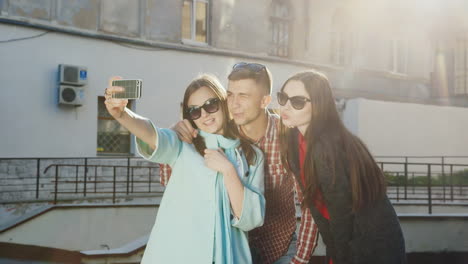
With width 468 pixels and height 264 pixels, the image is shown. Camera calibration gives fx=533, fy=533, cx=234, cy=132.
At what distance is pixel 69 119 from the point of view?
12.1 m

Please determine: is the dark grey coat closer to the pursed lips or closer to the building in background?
the pursed lips

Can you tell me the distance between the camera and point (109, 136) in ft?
42.9

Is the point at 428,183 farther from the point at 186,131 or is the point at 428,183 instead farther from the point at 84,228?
the point at 186,131

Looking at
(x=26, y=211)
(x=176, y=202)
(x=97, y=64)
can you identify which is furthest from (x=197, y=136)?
(x=97, y=64)

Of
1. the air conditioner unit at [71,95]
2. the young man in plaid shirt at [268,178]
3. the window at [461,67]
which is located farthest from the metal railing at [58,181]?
the window at [461,67]

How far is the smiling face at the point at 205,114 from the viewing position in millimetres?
2789

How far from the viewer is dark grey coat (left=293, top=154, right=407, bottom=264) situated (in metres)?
2.77

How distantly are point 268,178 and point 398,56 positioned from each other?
18290 mm

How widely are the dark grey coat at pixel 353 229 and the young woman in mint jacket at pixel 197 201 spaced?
1.28 ft

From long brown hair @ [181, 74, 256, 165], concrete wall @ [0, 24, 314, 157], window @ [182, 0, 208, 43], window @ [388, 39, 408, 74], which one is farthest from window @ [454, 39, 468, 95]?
long brown hair @ [181, 74, 256, 165]

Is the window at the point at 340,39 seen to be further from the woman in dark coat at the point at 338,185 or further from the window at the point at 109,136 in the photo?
the woman in dark coat at the point at 338,185

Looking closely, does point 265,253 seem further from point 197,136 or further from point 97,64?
point 97,64

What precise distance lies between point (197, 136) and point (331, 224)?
2.77 ft

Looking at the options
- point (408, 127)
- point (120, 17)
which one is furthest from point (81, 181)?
point (408, 127)
